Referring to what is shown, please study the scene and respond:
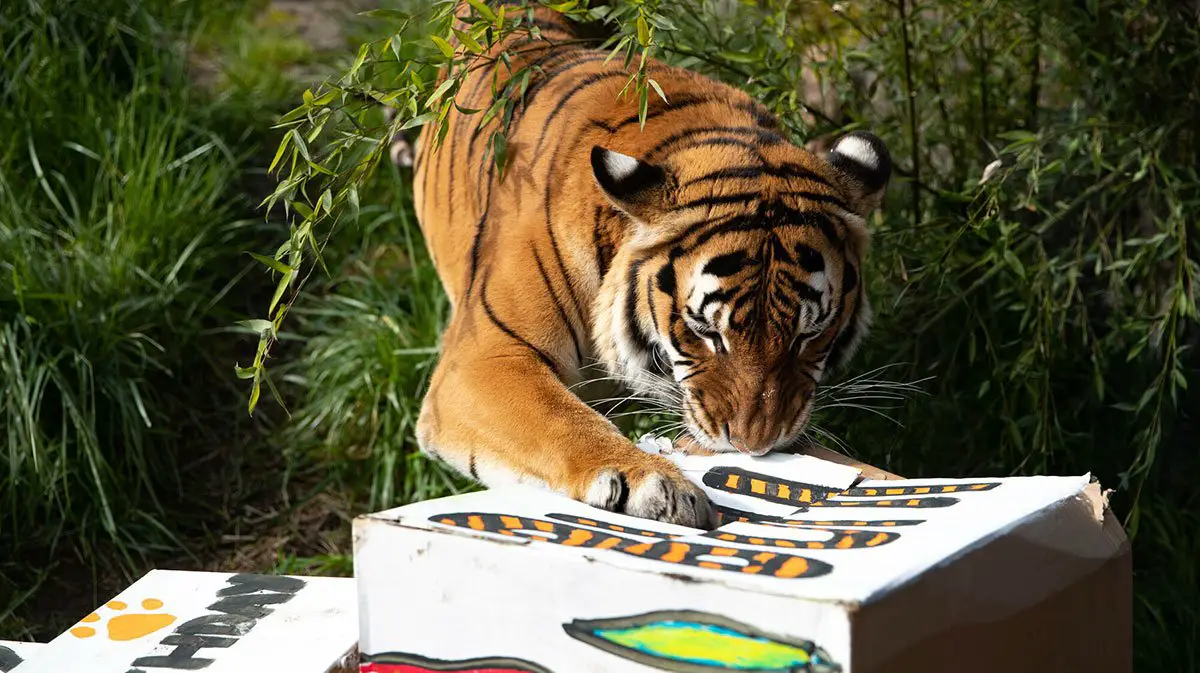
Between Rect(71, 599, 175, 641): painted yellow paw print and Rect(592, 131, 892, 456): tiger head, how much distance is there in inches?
30.6

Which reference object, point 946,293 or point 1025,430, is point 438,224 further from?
point 1025,430

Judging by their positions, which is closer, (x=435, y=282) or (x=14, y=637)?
(x=14, y=637)

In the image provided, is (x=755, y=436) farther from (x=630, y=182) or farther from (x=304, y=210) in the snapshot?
(x=304, y=210)

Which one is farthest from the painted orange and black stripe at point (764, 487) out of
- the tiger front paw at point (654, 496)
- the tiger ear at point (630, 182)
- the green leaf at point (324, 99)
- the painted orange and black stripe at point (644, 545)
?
the green leaf at point (324, 99)

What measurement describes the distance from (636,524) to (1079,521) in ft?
1.59

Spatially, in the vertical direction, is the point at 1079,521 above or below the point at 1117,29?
below

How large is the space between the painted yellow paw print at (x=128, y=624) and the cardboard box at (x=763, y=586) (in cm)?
46

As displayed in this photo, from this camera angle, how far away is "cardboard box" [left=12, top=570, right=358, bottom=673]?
5.04 feet

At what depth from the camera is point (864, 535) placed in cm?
129

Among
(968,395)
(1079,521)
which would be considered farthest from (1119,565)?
(968,395)

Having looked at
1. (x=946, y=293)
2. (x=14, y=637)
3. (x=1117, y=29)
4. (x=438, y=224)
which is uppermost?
(x=1117, y=29)

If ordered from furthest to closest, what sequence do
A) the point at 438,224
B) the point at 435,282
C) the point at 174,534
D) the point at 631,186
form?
the point at 435,282, the point at 174,534, the point at 438,224, the point at 631,186

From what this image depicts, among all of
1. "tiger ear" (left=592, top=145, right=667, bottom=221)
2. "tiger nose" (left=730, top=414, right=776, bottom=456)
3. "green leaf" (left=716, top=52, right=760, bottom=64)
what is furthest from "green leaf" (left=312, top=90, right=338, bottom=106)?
"green leaf" (left=716, top=52, right=760, bottom=64)

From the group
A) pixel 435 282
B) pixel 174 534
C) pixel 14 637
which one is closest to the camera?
pixel 14 637
